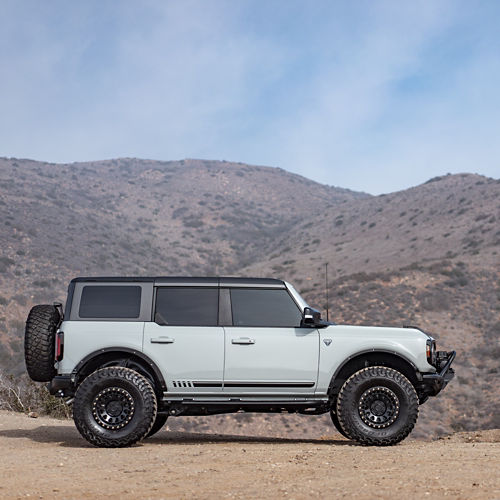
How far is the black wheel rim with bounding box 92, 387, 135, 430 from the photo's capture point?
9.20m

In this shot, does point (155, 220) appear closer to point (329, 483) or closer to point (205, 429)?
point (205, 429)

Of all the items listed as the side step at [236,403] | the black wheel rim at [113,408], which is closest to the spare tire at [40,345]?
the black wheel rim at [113,408]

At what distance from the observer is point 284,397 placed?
9398 millimetres

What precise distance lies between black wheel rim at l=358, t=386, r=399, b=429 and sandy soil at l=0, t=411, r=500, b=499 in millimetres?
386

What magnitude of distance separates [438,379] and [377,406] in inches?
36.4

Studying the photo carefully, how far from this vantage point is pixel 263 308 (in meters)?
9.68

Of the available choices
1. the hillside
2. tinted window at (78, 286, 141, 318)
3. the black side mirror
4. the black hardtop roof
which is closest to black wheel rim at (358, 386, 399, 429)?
the black side mirror

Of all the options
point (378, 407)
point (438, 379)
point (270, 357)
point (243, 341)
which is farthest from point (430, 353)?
point (243, 341)

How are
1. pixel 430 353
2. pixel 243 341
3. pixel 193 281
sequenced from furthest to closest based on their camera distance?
pixel 193 281, pixel 430 353, pixel 243 341

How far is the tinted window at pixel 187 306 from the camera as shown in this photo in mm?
9602

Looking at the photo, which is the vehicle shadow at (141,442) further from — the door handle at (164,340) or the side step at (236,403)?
the door handle at (164,340)

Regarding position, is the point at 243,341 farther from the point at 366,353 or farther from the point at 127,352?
the point at 366,353

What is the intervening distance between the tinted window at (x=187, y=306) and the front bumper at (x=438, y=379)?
3053 millimetres

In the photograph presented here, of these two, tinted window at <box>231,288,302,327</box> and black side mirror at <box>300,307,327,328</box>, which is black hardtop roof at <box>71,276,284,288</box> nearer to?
tinted window at <box>231,288,302,327</box>
